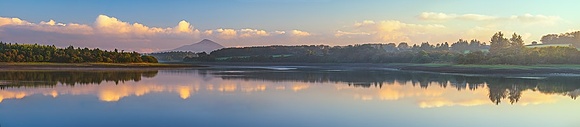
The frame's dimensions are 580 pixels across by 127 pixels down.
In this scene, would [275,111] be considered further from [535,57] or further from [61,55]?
[61,55]

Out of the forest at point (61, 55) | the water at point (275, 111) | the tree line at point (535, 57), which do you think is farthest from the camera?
the forest at point (61, 55)

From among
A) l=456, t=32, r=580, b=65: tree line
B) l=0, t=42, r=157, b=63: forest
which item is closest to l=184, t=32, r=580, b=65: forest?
l=456, t=32, r=580, b=65: tree line

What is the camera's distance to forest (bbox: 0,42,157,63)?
3305 inches

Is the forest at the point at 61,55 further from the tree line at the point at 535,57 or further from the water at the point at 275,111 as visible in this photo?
the water at the point at 275,111

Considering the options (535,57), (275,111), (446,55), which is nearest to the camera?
(275,111)

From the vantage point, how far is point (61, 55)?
87438 millimetres

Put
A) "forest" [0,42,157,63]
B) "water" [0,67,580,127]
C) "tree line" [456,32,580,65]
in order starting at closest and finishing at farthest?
1. "water" [0,67,580,127]
2. "tree line" [456,32,580,65]
3. "forest" [0,42,157,63]

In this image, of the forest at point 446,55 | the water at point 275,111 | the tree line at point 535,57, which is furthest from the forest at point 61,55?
the water at point 275,111

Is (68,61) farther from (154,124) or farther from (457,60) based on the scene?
(154,124)

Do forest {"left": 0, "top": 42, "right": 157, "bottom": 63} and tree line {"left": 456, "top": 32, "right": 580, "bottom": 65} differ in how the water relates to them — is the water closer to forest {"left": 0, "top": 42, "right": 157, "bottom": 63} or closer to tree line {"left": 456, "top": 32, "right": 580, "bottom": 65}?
tree line {"left": 456, "top": 32, "right": 580, "bottom": 65}

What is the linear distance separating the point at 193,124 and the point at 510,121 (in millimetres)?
9297

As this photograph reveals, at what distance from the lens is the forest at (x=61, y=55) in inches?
3305

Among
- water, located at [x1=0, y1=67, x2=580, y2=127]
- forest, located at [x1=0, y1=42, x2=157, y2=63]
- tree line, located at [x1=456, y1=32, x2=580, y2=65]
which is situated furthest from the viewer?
forest, located at [x1=0, y1=42, x2=157, y2=63]

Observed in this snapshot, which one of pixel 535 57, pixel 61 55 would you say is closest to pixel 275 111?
pixel 535 57
